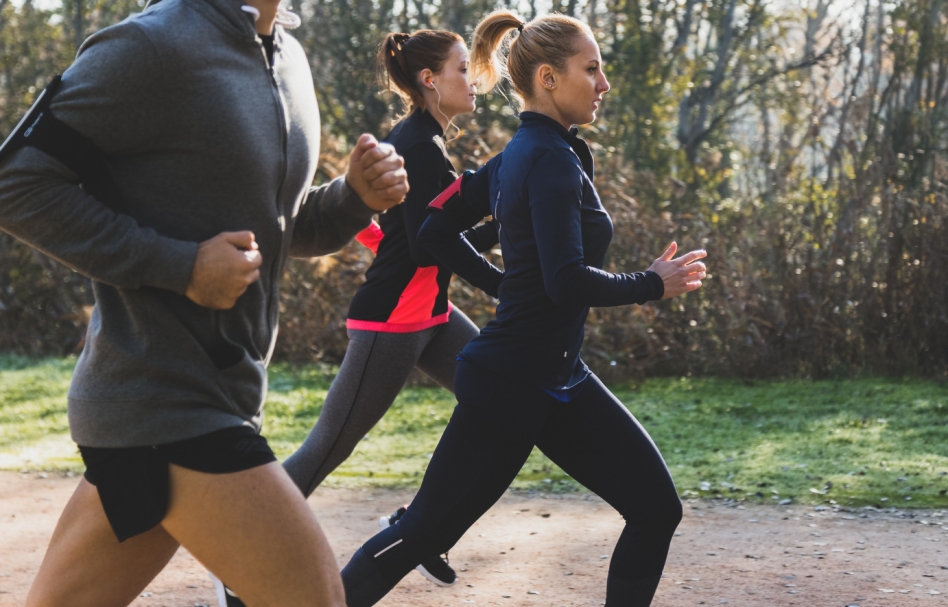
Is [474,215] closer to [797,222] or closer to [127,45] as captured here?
[127,45]

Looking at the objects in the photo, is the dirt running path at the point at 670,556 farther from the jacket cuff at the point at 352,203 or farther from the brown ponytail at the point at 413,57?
the jacket cuff at the point at 352,203

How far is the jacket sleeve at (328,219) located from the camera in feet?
7.38

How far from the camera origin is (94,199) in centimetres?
188

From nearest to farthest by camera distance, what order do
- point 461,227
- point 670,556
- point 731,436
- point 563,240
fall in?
1. point 563,240
2. point 461,227
3. point 670,556
4. point 731,436

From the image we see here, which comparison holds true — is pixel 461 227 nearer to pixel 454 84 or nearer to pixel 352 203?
pixel 454 84

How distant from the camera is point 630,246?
8.48m

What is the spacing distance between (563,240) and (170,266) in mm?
1109

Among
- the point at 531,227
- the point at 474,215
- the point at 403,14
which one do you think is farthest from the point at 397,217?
the point at 403,14

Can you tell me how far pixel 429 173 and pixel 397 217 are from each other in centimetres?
23

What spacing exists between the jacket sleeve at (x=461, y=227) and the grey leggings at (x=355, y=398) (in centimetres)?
46

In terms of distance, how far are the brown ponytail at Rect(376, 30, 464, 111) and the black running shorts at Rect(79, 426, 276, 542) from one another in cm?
230

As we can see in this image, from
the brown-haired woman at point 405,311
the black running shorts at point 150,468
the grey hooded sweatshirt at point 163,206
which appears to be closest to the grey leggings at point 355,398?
the brown-haired woman at point 405,311

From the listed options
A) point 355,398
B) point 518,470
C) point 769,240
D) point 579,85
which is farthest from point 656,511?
point 769,240

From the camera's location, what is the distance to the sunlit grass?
5559mm
